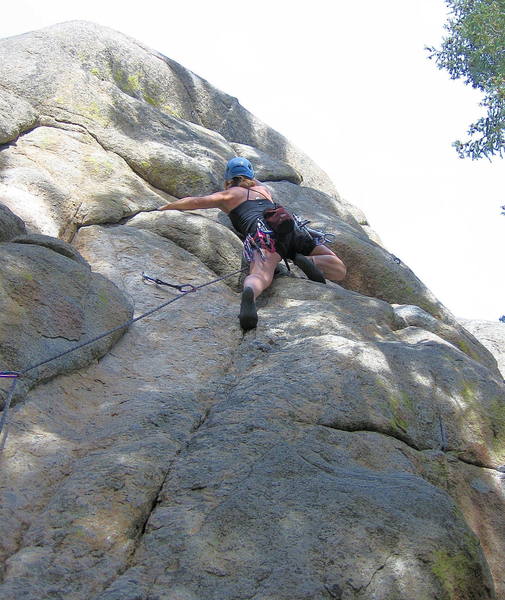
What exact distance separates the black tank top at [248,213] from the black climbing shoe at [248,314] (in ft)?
4.64

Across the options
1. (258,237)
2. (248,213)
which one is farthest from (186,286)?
(248,213)

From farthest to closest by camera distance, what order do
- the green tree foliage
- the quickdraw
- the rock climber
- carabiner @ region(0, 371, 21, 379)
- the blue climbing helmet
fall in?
the green tree foliage
the blue climbing helmet
the rock climber
the quickdraw
carabiner @ region(0, 371, 21, 379)

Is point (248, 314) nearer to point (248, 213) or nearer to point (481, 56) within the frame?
point (248, 213)

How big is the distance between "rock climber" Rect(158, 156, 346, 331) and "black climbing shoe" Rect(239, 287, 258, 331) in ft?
0.59

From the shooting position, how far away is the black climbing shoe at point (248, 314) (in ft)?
18.2

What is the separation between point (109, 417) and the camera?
407 centimetres

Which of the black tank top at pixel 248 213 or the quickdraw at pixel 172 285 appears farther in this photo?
the black tank top at pixel 248 213

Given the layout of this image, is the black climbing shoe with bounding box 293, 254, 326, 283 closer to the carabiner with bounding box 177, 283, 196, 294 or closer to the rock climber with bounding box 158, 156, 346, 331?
the rock climber with bounding box 158, 156, 346, 331

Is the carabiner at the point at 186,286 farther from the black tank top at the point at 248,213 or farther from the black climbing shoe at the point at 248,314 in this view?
the black tank top at the point at 248,213

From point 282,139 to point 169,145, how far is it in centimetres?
382

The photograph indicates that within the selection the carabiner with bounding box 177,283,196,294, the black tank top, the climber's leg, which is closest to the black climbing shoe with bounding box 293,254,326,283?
the climber's leg

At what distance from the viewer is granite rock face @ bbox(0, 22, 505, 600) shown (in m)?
2.88

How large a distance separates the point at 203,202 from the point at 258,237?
0.70 m

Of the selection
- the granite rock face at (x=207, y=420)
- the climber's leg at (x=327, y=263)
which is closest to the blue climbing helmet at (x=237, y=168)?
the granite rock face at (x=207, y=420)
